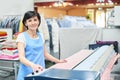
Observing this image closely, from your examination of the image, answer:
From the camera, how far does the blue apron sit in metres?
2.31

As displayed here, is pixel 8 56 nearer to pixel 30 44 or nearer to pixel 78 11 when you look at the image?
pixel 30 44

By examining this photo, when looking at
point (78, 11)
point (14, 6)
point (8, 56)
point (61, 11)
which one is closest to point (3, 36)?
point (8, 56)

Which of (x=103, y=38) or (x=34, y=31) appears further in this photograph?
(x=103, y=38)

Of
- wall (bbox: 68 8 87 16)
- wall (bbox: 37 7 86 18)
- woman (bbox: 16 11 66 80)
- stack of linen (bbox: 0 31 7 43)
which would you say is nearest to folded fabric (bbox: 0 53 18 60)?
stack of linen (bbox: 0 31 7 43)

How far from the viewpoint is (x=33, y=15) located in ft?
7.32

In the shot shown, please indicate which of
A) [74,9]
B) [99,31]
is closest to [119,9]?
[99,31]

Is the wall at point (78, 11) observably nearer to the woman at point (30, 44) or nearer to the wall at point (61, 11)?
the wall at point (61, 11)

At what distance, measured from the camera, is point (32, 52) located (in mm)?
2328

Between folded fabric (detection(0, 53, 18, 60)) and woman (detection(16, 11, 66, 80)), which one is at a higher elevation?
woman (detection(16, 11, 66, 80))

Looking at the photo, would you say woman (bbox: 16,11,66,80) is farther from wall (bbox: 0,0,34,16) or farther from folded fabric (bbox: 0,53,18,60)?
wall (bbox: 0,0,34,16)

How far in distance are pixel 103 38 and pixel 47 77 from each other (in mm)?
3658

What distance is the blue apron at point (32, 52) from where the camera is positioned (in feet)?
7.58

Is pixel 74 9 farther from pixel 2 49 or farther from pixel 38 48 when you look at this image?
pixel 38 48

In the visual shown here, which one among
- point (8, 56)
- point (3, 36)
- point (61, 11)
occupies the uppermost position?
point (61, 11)
